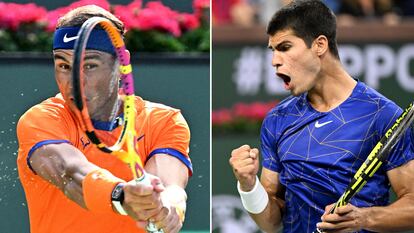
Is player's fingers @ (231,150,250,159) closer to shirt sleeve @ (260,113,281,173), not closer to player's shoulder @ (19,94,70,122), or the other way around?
shirt sleeve @ (260,113,281,173)

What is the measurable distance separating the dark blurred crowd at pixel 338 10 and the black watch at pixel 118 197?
4832mm

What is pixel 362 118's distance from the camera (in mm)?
4113

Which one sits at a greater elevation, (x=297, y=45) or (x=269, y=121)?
(x=297, y=45)

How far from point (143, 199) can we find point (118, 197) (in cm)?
16

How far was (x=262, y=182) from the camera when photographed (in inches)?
174

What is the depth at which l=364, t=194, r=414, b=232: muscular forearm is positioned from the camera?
4.01 m

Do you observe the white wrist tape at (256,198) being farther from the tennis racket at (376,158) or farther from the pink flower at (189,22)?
the pink flower at (189,22)

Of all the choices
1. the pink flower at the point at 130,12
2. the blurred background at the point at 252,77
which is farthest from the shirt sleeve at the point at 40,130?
the blurred background at the point at 252,77

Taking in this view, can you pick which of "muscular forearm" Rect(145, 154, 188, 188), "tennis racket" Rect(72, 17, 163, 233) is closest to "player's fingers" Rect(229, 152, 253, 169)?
"muscular forearm" Rect(145, 154, 188, 188)

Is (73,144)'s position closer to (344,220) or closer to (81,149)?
(81,149)

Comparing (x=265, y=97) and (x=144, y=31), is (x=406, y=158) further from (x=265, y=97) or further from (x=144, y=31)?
(x=265, y=97)

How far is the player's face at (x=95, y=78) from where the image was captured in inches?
153

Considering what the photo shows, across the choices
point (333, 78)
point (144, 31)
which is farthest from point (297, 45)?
point (144, 31)

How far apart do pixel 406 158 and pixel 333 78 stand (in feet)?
1.46
